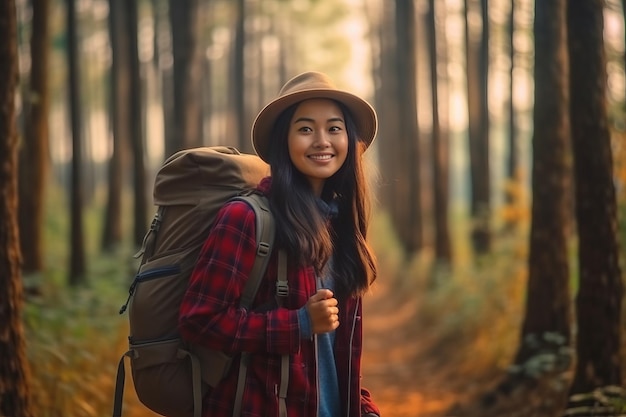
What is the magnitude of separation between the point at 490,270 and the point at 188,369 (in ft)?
34.9

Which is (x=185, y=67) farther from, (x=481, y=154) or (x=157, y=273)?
(x=157, y=273)

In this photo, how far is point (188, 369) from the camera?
2873 millimetres

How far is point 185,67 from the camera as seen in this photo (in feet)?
41.9

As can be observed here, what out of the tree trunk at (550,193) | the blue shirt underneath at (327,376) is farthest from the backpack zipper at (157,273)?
the tree trunk at (550,193)

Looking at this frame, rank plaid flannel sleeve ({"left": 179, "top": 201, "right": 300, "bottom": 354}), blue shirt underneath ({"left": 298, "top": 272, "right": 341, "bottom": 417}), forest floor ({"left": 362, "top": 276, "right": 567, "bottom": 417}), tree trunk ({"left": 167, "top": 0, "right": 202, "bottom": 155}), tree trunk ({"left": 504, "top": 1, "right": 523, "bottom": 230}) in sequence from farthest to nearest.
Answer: tree trunk ({"left": 504, "top": 1, "right": 523, "bottom": 230}) → tree trunk ({"left": 167, "top": 0, "right": 202, "bottom": 155}) → forest floor ({"left": 362, "top": 276, "right": 567, "bottom": 417}) → blue shirt underneath ({"left": 298, "top": 272, "right": 341, "bottom": 417}) → plaid flannel sleeve ({"left": 179, "top": 201, "right": 300, "bottom": 354})

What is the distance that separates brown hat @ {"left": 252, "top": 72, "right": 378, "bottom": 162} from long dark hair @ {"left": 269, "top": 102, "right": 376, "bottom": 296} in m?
0.04

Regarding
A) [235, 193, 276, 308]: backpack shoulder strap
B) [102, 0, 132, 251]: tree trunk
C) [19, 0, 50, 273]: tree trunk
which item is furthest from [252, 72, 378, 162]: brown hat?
[102, 0, 132, 251]: tree trunk

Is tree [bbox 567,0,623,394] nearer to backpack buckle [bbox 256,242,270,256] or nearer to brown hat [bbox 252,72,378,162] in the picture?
brown hat [bbox 252,72,378,162]

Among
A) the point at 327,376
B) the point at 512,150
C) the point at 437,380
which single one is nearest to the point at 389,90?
the point at 512,150

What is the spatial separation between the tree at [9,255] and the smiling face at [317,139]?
2.73 meters

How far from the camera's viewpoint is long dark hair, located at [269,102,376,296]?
9.53 feet

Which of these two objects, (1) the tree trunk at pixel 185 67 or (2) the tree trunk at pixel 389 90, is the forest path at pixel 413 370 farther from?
(2) the tree trunk at pixel 389 90

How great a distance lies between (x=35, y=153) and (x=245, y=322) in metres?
9.68

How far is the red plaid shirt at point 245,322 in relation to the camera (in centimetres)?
277
